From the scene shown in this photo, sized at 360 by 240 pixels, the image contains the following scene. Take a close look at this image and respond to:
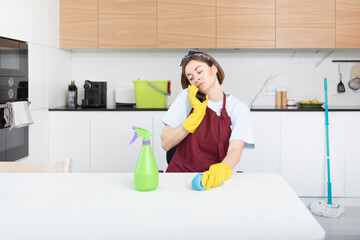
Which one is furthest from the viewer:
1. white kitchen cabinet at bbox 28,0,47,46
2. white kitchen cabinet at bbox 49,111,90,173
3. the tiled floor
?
white kitchen cabinet at bbox 49,111,90,173

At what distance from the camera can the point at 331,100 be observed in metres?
3.85

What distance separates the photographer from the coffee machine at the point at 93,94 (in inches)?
143

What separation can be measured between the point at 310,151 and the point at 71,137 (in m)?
1.94

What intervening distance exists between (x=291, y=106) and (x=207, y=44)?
37.0 inches

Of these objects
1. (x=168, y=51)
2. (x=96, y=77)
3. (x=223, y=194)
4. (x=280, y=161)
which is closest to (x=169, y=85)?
(x=168, y=51)

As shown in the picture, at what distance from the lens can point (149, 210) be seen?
1131 millimetres

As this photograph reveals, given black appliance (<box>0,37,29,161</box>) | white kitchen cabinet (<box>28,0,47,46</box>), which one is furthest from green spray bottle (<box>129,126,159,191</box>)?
white kitchen cabinet (<box>28,0,47,46</box>)

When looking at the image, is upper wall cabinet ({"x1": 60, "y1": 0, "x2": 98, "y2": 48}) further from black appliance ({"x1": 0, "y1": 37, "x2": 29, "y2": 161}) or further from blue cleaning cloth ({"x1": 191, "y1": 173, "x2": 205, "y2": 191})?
blue cleaning cloth ({"x1": 191, "y1": 173, "x2": 205, "y2": 191})

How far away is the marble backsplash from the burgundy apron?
6.11 ft

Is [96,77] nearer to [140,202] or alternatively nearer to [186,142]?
[186,142]

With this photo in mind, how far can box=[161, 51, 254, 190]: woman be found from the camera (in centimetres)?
200

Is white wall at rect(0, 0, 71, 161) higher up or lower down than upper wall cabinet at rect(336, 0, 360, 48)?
lower down

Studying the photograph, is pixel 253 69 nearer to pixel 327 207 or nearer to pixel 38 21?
pixel 327 207

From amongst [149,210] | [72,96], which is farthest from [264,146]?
[149,210]
